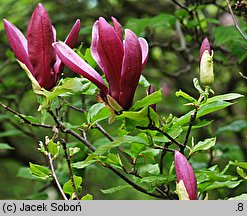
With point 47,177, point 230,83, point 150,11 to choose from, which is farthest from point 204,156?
point 47,177

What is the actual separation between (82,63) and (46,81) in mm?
108

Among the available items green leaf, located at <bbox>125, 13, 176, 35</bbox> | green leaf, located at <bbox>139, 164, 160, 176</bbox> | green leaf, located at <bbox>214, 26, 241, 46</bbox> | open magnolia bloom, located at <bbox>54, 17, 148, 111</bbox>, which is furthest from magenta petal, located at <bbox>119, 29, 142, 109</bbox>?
green leaf, located at <bbox>125, 13, 176, 35</bbox>

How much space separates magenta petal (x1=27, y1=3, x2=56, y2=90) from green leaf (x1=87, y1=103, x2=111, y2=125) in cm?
15

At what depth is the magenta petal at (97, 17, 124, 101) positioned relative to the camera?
961mm

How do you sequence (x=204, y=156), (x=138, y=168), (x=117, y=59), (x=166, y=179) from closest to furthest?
(x=117, y=59) → (x=166, y=179) → (x=138, y=168) → (x=204, y=156)

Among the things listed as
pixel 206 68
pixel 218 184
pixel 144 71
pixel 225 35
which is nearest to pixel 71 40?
pixel 206 68

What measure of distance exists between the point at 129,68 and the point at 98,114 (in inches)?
8.7

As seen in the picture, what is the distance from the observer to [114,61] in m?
0.99

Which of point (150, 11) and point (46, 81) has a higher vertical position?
point (46, 81)

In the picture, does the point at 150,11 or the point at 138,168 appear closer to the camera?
the point at 138,168

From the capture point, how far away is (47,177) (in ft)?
3.76

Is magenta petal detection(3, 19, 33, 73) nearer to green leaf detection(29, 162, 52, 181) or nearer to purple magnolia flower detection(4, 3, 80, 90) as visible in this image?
purple magnolia flower detection(4, 3, 80, 90)

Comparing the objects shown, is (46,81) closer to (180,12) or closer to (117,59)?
(117,59)

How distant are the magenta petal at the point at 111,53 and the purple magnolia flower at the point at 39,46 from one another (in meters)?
0.13
